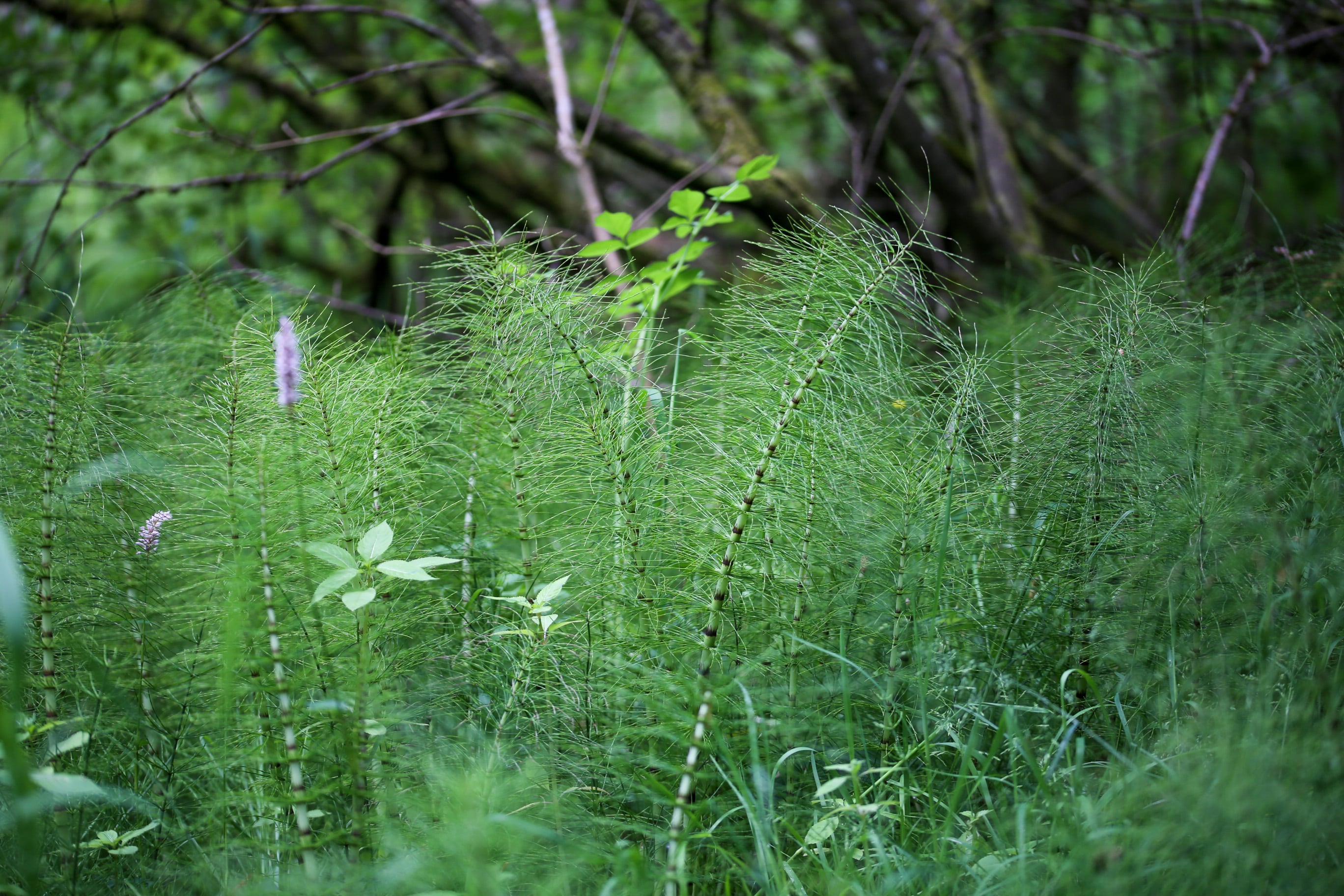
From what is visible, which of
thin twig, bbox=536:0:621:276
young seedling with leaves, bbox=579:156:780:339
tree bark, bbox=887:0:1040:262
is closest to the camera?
young seedling with leaves, bbox=579:156:780:339

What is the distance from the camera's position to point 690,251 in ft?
6.93

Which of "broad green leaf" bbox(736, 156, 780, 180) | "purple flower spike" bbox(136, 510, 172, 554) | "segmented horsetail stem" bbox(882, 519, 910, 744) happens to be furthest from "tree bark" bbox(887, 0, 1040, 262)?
"purple flower spike" bbox(136, 510, 172, 554)

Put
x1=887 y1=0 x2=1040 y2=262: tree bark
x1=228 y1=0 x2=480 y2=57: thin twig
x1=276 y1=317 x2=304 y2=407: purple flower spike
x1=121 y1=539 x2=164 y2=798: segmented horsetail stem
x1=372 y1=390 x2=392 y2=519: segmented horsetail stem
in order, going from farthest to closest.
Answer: x1=887 y1=0 x2=1040 y2=262: tree bark
x1=228 y1=0 x2=480 y2=57: thin twig
x1=372 y1=390 x2=392 y2=519: segmented horsetail stem
x1=121 y1=539 x2=164 y2=798: segmented horsetail stem
x1=276 y1=317 x2=304 y2=407: purple flower spike

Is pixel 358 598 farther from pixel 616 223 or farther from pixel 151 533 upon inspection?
pixel 616 223

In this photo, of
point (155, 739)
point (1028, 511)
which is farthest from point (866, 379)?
point (155, 739)

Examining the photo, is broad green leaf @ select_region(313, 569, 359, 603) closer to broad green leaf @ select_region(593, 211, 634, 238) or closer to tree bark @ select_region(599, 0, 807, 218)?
broad green leaf @ select_region(593, 211, 634, 238)

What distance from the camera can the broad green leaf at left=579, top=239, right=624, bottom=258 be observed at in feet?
6.34

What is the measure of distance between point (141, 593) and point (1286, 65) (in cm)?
609

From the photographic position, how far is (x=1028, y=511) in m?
1.74

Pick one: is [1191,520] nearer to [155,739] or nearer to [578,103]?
[155,739]

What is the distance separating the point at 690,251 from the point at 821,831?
137 cm

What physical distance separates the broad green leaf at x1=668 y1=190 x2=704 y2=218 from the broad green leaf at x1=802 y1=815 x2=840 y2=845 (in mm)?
1266

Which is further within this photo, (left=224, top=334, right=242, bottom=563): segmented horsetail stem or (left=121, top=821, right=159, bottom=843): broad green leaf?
(left=224, top=334, right=242, bottom=563): segmented horsetail stem

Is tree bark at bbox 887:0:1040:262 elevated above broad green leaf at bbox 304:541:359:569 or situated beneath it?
elevated above
